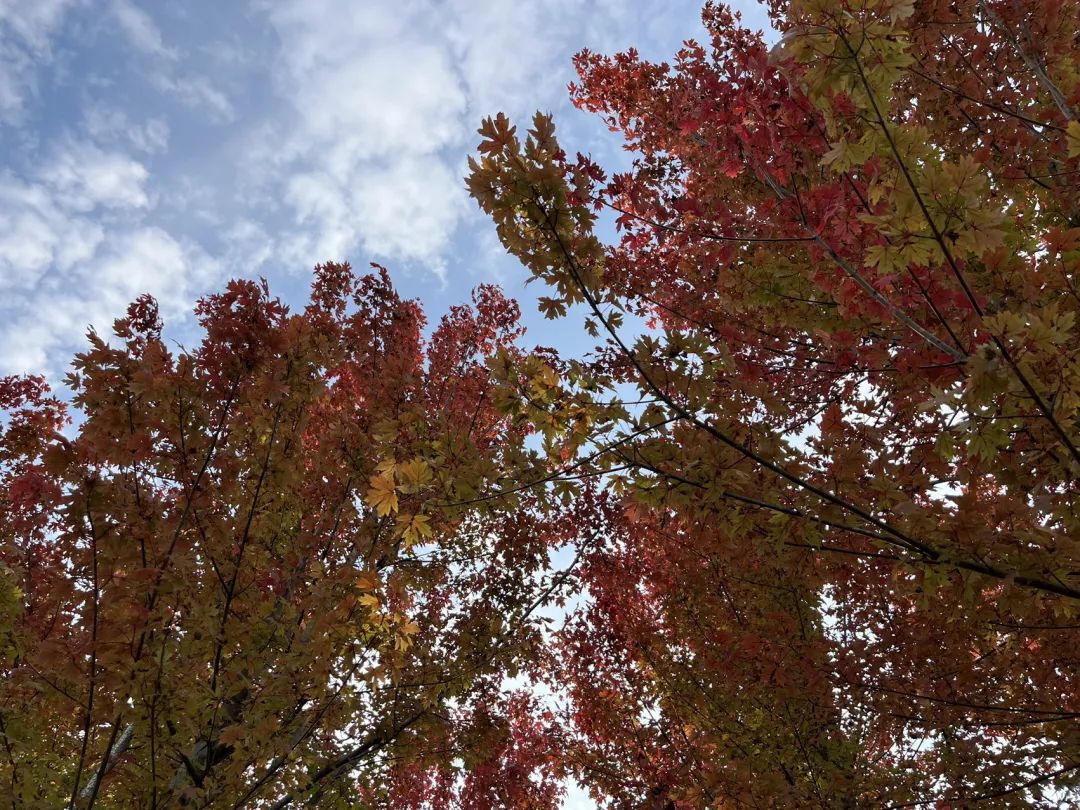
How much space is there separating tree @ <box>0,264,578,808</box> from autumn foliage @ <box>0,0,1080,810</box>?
25 mm

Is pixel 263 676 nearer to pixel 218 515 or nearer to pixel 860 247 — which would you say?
pixel 218 515

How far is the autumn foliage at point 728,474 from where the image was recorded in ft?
7.14

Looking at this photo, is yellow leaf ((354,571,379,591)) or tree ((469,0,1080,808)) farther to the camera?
yellow leaf ((354,571,379,591))

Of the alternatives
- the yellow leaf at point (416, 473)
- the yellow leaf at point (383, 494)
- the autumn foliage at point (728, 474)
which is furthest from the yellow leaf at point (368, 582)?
the yellow leaf at point (416, 473)

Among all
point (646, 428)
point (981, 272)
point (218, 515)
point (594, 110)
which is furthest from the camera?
point (594, 110)

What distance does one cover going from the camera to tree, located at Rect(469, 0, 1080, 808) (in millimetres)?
1993

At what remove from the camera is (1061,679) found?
408cm

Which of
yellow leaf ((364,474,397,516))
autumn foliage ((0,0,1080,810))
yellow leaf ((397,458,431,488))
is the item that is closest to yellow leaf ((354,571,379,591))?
autumn foliage ((0,0,1080,810))

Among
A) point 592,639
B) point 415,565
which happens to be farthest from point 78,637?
point 592,639

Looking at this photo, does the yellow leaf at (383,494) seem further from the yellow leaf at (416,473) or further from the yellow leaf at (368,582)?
the yellow leaf at (368,582)

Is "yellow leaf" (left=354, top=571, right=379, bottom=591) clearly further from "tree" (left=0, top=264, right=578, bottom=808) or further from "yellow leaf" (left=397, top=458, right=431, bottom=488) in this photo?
"yellow leaf" (left=397, top=458, right=431, bottom=488)

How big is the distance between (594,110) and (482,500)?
20.8ft

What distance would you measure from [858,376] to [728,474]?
2494 millimetres

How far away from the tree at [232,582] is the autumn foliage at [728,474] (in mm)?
25
